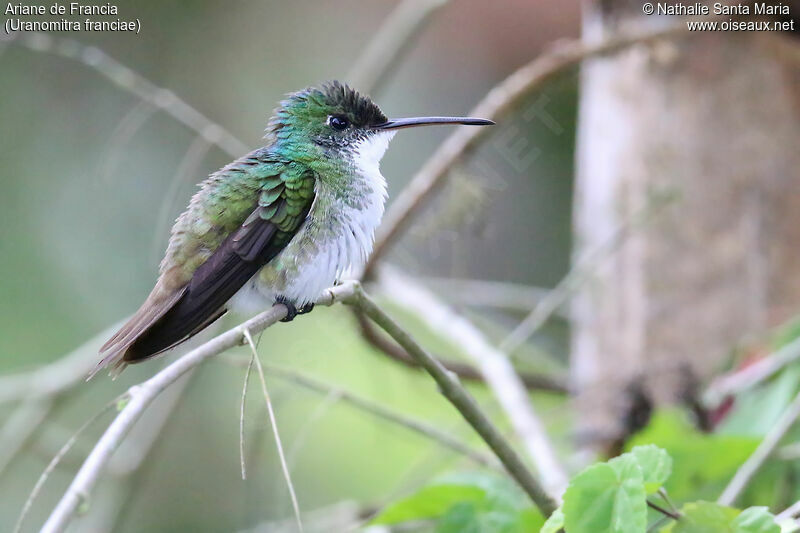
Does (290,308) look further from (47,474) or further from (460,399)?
(47,474)

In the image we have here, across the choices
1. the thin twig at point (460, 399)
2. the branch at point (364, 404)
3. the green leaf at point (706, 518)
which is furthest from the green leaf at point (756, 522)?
the branch at point (364, 404)

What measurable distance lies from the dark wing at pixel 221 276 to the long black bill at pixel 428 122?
420 millimetres

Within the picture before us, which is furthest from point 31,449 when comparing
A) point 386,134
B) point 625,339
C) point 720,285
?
point 720,285

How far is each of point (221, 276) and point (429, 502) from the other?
84 cm

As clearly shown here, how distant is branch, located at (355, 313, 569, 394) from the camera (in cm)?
409

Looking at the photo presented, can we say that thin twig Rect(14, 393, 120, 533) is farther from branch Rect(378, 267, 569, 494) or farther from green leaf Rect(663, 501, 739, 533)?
branch Rect(378, 267, 569, 494)

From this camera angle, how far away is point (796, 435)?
3.19 meters

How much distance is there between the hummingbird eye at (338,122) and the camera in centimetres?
314

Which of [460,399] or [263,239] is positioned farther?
[263,239]

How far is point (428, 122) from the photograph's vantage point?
9.60 ft

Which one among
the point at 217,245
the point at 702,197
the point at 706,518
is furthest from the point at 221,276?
the point at 702,197

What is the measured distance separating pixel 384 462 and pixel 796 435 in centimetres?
385

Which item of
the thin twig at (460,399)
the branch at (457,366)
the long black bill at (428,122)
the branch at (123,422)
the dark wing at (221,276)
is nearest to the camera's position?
the branch at (123,422)

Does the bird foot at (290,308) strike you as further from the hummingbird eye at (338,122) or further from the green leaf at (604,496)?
the green leaf at (604,496)
